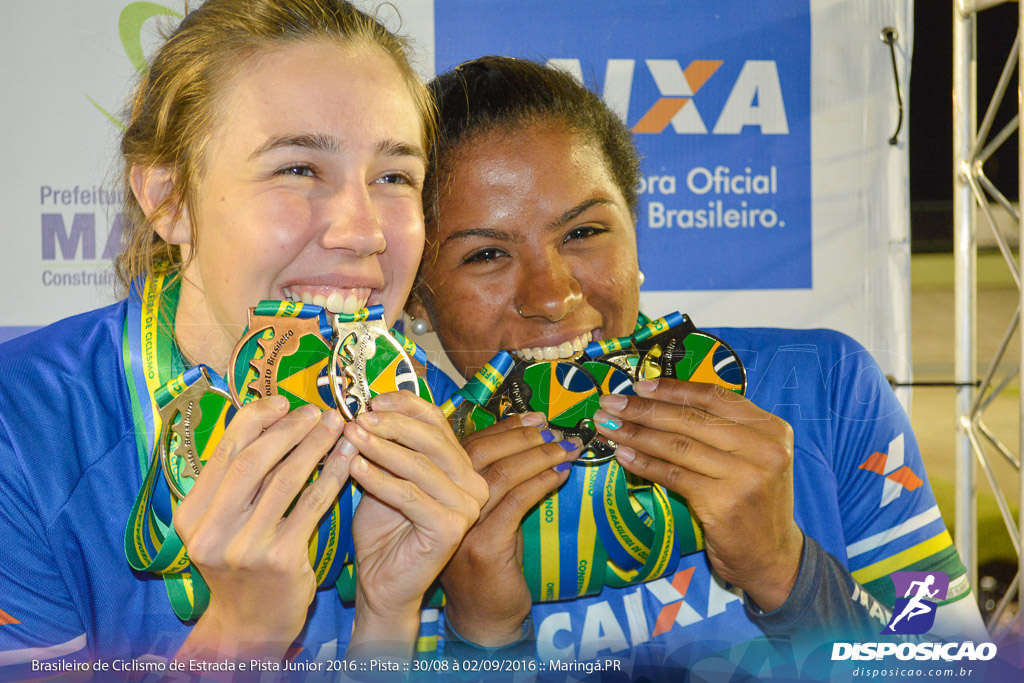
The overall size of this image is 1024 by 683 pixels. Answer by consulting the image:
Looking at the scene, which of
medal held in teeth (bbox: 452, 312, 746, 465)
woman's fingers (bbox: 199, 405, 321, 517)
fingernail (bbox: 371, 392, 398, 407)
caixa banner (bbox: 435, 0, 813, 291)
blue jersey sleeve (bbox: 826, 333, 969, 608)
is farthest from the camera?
caixa banner (bbox: 435, 0, 813, 291)

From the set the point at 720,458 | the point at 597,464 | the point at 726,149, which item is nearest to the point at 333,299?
the point at 597,464

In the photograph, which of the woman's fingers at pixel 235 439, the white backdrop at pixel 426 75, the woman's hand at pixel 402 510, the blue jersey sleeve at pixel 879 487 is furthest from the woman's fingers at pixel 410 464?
the blue jersey sleeve at pixel 879 487

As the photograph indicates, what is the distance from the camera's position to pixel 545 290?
1463mm

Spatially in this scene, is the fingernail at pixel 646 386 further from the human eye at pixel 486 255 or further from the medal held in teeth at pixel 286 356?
the medal held in teeth at pixel 286 356

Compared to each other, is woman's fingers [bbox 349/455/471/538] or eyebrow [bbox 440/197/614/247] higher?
eyebrow [bbox 440/197/614/247]

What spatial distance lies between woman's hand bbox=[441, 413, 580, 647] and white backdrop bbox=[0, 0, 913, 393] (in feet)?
1.67

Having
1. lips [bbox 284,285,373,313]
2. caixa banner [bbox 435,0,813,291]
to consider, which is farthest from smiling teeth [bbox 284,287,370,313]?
caixa banner [bbox 435,0,813,291]

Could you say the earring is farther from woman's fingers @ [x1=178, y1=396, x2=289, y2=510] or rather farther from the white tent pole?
the white tent pole

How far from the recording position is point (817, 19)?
Answer: 167cm

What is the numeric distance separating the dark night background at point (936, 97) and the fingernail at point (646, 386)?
78 cm

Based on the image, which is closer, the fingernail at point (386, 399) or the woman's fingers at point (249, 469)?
the woman's fingers at point (249, 469)

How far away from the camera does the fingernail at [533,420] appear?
1377mm

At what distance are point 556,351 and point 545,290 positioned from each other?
0.36 feet

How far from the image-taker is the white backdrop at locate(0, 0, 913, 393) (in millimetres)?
1491
